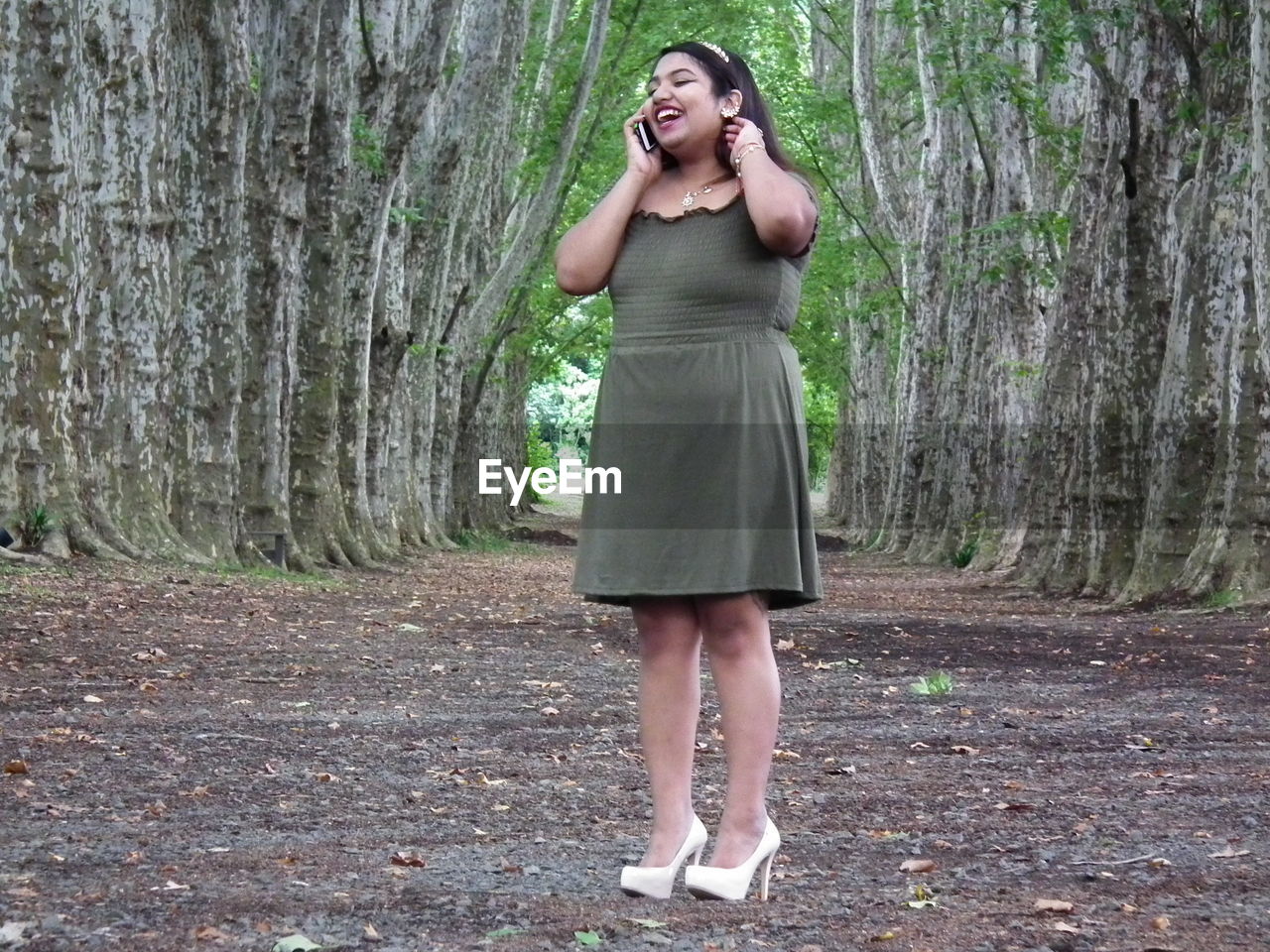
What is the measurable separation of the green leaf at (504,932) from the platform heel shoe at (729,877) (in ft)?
1.76

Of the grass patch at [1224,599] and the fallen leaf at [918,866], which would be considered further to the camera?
the grass patch at [1224,599]

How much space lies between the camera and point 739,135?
4.41m

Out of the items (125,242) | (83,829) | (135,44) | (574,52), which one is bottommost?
(83,829)

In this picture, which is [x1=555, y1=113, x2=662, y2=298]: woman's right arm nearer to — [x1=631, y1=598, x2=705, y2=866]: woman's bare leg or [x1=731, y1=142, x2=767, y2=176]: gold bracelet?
[x1=731, y1=142, x2=767, y2=176]: gold bracelet

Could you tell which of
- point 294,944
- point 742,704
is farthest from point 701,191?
→ point 294,944

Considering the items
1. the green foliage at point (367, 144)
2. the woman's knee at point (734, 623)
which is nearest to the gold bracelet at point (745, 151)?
the woman's knee at point (734, 623)

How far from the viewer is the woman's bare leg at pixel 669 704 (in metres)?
4.41

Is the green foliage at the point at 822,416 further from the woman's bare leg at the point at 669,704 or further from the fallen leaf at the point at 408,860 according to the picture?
the woman's bare leg at the point at 669,704

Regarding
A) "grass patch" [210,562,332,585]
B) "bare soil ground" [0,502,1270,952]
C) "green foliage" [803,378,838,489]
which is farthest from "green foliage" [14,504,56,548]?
"green foliage" [803,378,838,489]

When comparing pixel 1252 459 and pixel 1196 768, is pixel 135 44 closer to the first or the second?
pixel 1252 459

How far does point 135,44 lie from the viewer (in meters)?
14.0

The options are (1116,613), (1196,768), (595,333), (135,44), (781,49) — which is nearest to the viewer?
(1196,768)

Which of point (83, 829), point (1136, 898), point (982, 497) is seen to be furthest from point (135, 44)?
point (982, 497)

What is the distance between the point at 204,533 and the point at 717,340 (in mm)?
12638
